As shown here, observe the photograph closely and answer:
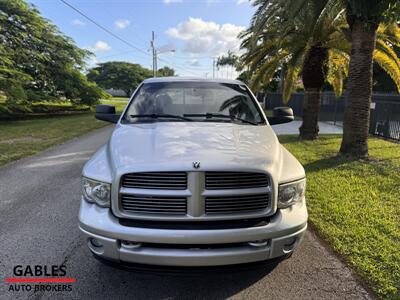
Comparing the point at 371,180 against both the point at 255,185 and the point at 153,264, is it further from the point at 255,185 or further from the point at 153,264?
the point at 153,264

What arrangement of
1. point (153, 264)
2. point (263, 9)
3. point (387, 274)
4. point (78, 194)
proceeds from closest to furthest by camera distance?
1. point (153, 264)
2. point (387, 274)
3. point (78, 194)
4. point (263, 9)

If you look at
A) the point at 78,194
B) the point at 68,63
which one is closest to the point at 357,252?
the point at 78,194

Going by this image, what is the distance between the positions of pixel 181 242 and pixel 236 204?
1.72 feet

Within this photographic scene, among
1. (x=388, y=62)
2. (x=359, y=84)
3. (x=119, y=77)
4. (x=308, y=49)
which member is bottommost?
(x=359, y=84)

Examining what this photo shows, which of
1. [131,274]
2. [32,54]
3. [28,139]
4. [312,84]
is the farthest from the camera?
Result: [32,54]

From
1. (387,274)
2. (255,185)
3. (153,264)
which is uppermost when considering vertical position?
(255,185)

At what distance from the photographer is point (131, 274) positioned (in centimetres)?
294

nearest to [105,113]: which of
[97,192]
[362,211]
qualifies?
[97,192]

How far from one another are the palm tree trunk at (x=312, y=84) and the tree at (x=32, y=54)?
1222 cm

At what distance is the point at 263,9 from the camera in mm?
8820

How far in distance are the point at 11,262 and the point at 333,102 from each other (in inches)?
776

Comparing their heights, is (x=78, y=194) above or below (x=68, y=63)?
below

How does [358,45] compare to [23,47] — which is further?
[23,47]

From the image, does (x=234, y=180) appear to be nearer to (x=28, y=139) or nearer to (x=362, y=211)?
(x=362, y=211)
